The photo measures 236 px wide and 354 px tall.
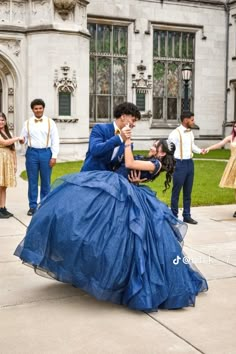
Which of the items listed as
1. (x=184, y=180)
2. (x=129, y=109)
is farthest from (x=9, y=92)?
(x=129, y=109)

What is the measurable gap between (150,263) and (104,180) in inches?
32.3

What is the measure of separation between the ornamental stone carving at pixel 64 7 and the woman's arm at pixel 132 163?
1612cm

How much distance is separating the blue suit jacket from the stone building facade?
15355 mm

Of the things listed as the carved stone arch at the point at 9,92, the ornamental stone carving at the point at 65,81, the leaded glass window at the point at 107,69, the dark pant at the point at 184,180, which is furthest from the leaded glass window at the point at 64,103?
the dark pant at the point at 184,180

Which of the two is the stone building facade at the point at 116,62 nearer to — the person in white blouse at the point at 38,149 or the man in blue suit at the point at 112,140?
the person in white blouse at the point at 38,149

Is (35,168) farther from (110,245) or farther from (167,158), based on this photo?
(110,245)

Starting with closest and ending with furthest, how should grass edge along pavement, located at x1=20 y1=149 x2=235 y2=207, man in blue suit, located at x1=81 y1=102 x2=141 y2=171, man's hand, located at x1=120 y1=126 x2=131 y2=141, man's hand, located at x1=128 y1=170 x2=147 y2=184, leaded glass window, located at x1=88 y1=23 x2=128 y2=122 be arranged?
man's hand, located at x1=120 y1=126 x2=131 y2=141, man in blue suit, located at x1=81 y1=102 x2=141 y2=171, man's hand, located at x1=128 y1=170 x2=147 y2=184, grass edge along pavement, located at x1=20 y1=149 x2=235 y2=207, leaded glass window, located at x1=88 y1=23 x2=128 y2=122

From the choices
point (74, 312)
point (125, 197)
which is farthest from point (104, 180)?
point (74, 312)

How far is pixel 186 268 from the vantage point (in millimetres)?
5016

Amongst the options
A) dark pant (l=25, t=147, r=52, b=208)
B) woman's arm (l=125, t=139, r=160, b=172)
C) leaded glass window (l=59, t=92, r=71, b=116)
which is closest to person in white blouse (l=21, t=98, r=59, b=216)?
dark pant (l=25, t=147, r=52, b=208)

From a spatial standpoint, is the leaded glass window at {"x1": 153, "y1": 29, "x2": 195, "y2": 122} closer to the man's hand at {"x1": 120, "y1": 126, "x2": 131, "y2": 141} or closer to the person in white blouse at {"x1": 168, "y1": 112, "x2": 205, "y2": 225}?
the person in white blouse at {"x1": 168, "y1": 112, "x2": 205, "y2": 225}

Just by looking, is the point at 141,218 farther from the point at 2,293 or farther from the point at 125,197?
the point at 2,293

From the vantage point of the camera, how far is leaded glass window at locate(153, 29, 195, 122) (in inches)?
1043

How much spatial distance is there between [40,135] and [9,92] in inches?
503
